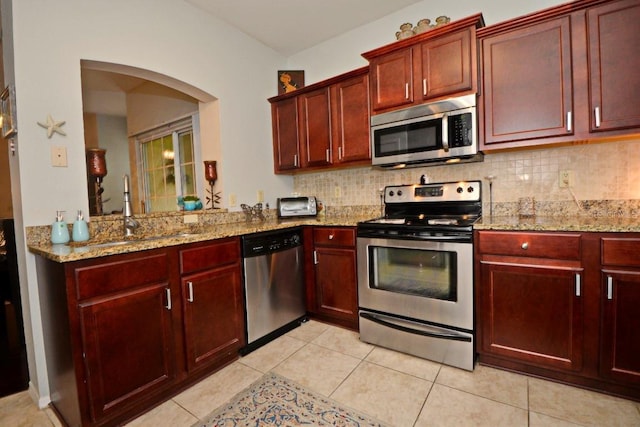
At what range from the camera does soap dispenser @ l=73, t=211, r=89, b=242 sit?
1708 mm

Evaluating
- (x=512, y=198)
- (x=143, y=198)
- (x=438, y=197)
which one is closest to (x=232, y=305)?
(x=438, y=197)

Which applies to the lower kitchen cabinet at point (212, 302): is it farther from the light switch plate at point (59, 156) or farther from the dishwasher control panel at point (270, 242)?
the light switch plate at point (59, 156)

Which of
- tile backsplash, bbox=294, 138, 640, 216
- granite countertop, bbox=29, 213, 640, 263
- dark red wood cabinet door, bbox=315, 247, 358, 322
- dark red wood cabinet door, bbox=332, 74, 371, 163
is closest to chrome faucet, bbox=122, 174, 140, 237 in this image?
granite countertop, bbox=29, 213, 640, 263

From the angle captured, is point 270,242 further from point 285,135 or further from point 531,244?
point 531,244

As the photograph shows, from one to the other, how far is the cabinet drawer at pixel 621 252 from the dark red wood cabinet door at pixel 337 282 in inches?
56.4

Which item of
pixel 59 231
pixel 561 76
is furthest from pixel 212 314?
pixel 561 76

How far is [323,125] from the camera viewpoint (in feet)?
9.17

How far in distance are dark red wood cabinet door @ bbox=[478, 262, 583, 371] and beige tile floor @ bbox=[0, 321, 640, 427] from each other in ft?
0.55

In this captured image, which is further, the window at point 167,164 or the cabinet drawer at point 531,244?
the window at point 167,164

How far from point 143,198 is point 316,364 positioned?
3.47 metres

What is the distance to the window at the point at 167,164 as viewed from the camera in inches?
138

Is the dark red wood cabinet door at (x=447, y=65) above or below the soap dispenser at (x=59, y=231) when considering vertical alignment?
above

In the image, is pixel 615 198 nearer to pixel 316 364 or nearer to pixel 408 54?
pixel 408 54

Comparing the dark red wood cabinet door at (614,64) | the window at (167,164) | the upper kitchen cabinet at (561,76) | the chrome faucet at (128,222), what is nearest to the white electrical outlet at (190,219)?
the chrome faucet at (128,222)
